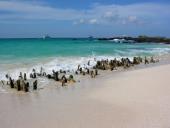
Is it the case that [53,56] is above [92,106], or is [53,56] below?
below

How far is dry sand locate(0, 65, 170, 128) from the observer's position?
31.8 ft

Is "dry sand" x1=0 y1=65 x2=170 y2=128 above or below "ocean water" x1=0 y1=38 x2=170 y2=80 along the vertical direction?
above

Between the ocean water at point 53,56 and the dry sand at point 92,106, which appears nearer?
the dry sand at point 92,106

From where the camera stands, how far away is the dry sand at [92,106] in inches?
381

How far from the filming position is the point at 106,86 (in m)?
15.6

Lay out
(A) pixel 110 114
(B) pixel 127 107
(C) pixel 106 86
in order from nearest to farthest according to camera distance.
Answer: (A) pixel 110 114
(B) pixel 127 107
(C) pixel 106 86

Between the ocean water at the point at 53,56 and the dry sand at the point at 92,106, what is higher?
the dry sand at the point at 92,106

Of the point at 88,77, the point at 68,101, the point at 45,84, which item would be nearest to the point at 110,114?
the point at 68,101

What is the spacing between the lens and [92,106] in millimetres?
11523

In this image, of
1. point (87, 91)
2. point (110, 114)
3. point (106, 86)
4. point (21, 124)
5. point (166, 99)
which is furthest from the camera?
point (106, 86)

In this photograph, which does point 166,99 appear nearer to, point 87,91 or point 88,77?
point 87,91

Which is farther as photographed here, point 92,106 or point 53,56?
point 53,56

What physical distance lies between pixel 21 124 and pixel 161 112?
13.2 feet

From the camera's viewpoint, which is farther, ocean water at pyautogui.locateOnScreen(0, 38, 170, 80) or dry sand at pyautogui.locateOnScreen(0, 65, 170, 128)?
ocean water at pyautogui.locateOnScreen(0, 38, 170, 80)
